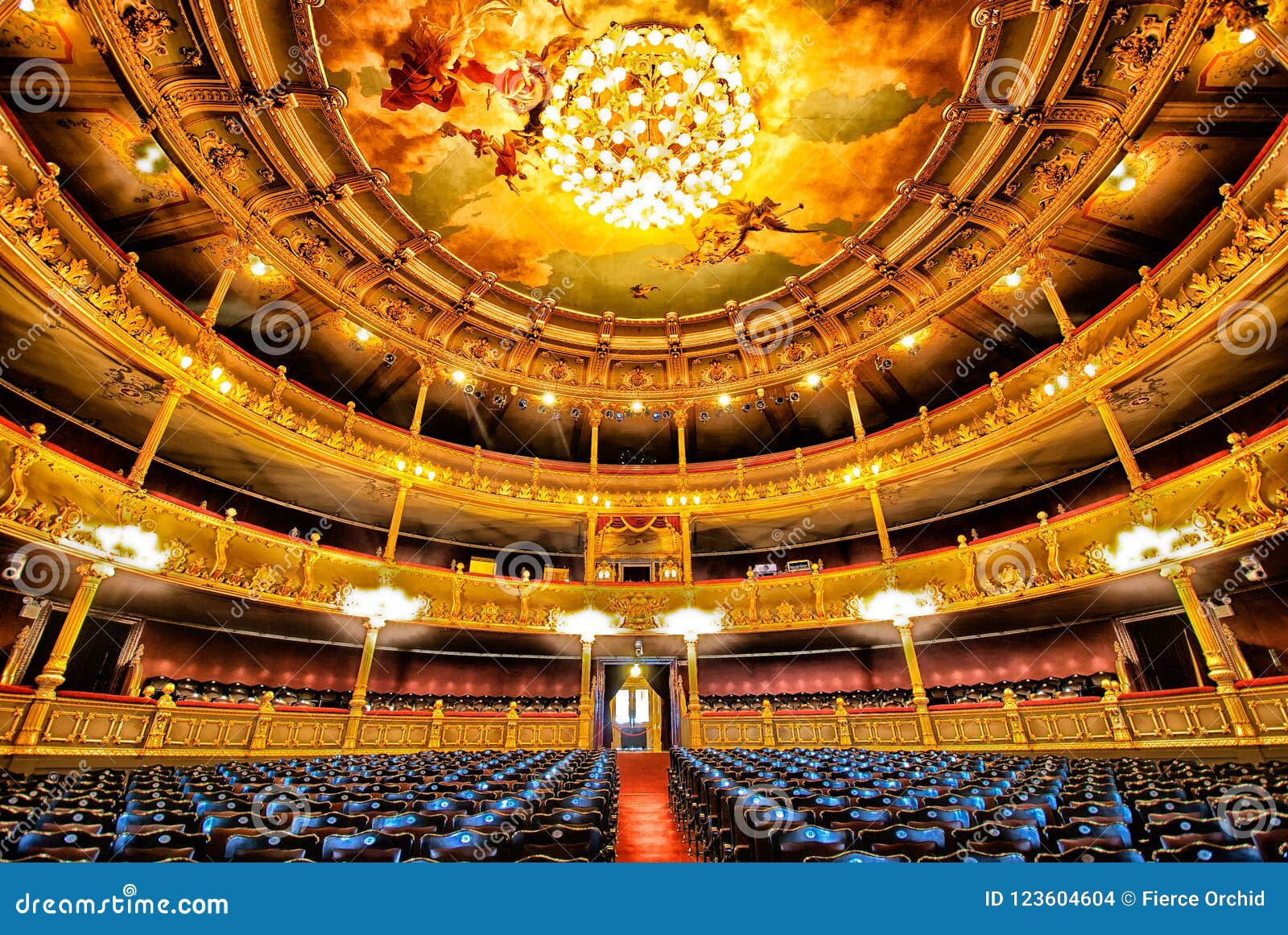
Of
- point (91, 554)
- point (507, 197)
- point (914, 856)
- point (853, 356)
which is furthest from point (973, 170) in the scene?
point (91, 554)

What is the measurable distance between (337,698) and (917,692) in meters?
15.2

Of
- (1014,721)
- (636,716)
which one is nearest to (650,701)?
(636,716)

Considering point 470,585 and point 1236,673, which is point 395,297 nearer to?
point 470,585

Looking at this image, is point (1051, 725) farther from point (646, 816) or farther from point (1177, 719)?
point (646, 816)

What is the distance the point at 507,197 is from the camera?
14.4 m

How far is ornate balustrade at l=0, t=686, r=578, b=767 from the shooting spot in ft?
27.4

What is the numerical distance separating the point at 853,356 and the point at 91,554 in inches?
749

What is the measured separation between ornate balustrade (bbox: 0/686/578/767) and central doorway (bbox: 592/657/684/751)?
2.46 m

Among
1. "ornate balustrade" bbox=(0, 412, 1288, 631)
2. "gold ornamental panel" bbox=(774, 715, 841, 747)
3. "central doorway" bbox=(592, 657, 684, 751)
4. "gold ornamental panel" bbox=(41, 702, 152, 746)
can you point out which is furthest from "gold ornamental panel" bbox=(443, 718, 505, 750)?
"gold ornamental panel" bbox=(774, 715, 841, 747)

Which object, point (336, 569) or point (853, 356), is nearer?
point (336, 569)

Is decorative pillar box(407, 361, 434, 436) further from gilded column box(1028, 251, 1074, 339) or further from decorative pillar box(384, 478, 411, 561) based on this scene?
gilded column box(1028, 251, 1074, 339)

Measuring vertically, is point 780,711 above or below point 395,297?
below

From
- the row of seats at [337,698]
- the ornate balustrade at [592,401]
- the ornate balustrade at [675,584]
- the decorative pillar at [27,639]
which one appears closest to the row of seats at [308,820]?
the ornate balustrade at [675,584]

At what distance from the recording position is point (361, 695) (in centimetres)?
1274
